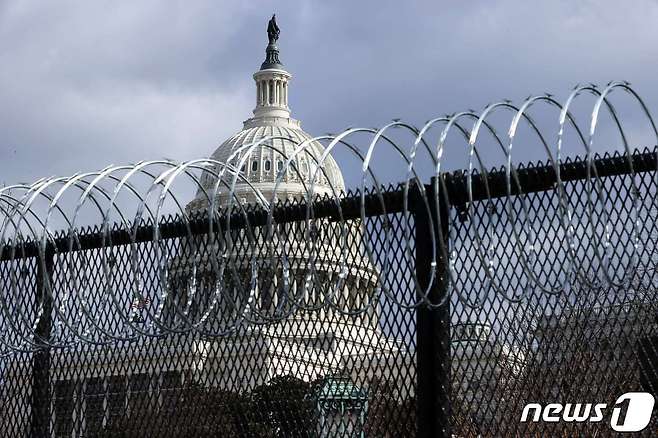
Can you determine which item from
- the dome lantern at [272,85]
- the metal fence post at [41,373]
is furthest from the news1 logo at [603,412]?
the dome lantern at [272,85]

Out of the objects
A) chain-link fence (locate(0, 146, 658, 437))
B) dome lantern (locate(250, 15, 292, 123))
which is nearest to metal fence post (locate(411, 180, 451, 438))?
chain-link fence (locate(0, 146, 658, 437))

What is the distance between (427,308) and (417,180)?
120 cm

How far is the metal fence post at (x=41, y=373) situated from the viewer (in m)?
14.1

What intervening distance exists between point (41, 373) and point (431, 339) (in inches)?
215

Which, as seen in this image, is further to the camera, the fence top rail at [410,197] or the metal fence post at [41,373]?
the metal fence post at [41,373]

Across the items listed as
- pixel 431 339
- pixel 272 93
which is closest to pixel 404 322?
pixel 431 339

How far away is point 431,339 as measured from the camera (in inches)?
428

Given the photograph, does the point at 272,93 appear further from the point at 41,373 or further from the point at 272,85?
the point at 41,373

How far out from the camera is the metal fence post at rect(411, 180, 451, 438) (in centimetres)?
1077

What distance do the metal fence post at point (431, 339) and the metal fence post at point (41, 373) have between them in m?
5.13

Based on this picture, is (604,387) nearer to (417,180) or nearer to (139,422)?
(417,180)

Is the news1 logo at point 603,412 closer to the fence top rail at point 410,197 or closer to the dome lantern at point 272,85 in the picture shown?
the fence top rail at point 410,197

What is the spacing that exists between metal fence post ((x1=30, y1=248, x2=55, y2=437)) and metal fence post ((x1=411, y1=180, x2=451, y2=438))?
5126mm

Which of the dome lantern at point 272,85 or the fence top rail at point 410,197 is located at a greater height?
the dome lantern at point 272,85
